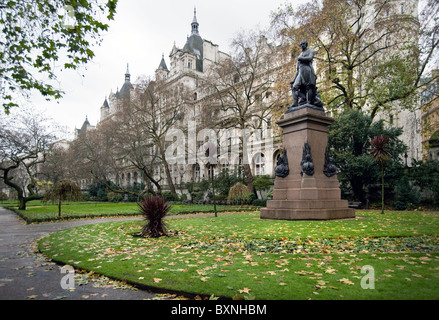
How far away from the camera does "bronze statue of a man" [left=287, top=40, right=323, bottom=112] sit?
12.4 metres

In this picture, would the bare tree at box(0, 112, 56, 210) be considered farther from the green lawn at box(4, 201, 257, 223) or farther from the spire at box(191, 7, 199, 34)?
the spire at box(191, 7, 199, 34)

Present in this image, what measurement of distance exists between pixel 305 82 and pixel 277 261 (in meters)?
9.45

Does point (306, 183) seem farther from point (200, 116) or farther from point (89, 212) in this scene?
point (200, 116)

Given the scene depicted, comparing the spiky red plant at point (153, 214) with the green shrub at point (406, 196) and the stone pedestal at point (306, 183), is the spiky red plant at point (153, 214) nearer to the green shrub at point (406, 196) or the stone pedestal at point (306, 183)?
the stone pedestal at point (306, 183)

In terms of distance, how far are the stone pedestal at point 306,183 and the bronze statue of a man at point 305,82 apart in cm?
63

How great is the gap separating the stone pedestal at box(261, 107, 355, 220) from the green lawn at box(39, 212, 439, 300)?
2.49 metres

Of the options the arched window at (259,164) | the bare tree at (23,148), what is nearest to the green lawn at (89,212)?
the bare tree at (23,148)

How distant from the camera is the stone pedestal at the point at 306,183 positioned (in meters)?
11.1

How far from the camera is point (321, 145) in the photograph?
40.0ft

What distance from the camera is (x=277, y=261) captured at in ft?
17.0

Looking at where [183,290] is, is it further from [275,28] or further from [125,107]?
[125,107]

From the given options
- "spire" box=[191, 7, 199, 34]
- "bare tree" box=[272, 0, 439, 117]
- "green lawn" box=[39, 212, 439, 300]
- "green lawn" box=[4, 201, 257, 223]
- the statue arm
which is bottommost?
"green lawn" box=[4, 201, 257, 223]

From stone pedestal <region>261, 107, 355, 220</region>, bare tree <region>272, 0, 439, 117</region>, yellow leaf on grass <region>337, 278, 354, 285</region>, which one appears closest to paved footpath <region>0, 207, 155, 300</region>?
yellow leaf on grass <region>337, 278, 354, 285</region>

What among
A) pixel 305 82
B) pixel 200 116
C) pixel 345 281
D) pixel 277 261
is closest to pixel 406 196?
pixel 305 82
